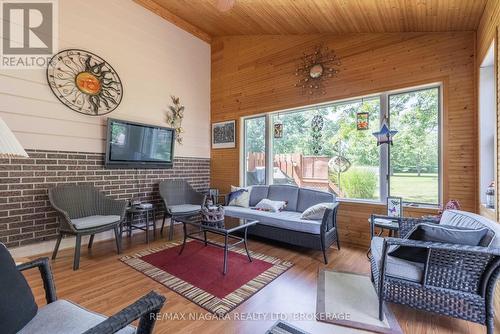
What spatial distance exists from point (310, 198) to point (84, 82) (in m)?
3.84

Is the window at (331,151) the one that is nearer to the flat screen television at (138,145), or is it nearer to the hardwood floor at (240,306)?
the hardwood floor at (240,306)

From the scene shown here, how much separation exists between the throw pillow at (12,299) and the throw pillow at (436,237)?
235 cm

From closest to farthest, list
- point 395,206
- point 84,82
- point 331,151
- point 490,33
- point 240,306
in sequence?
point 240,306, point 490,33, point 395,206, point 84,82, point 331,151

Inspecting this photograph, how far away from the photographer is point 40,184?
3139 millimetres

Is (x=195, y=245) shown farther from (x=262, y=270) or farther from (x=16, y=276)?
(x=16, y=276)

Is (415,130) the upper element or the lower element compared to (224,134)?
lower

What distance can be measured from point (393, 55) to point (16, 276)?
14.3 ft

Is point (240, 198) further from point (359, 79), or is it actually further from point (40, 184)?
point (40, 184)

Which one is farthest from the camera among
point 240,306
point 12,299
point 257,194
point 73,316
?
point 257,194

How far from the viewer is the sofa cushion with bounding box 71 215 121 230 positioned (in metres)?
2.82

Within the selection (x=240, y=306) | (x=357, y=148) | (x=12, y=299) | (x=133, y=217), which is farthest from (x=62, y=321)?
(x=357, y=148)

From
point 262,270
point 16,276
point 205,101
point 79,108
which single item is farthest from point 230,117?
point 16,276

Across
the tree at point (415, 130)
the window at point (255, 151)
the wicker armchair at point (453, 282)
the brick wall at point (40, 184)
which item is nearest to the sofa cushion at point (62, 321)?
the wicker armchair at point (453, 282)

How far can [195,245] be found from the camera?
3490 millimetres
